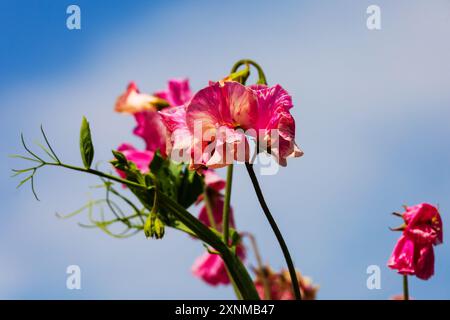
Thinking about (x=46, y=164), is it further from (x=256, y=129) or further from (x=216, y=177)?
(x=216, y=177)

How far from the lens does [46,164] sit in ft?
2.90

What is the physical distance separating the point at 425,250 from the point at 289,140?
35cm

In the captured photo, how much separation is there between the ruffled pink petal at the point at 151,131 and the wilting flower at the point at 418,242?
0.47 m

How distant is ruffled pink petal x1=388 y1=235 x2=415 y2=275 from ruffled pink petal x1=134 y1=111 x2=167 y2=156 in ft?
1.56

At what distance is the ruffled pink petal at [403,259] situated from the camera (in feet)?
3.39

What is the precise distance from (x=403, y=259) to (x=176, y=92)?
2.01ft

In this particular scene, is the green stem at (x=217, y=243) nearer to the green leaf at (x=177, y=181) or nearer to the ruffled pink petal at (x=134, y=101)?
the green leaf at (x=177, y=181)

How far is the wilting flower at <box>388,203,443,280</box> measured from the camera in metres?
1.04

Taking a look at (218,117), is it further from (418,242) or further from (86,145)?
(418,242)

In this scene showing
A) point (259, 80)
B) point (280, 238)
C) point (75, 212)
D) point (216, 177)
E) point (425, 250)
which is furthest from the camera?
point (216, 177)

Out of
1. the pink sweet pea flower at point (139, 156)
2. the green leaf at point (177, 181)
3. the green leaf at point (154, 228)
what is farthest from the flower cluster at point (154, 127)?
the green leaf at point (154, 228)

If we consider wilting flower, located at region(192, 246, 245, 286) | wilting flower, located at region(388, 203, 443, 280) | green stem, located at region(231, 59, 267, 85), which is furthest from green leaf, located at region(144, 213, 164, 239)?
wilting flower, located at region(192, 246, 245, 286)
